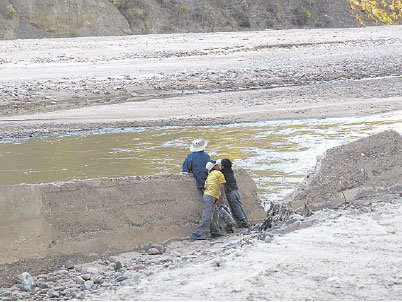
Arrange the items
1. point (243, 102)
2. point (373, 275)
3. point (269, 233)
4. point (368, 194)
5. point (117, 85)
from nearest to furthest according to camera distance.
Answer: point (373, 275) → point (269, 233) → point (368, 194) → point (243, 102) → point (117, 85)

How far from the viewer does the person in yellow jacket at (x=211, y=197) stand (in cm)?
855

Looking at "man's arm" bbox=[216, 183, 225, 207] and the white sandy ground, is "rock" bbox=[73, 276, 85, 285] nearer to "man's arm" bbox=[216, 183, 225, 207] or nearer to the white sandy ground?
the white sandy ground

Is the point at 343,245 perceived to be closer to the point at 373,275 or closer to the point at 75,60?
the point at 373,275

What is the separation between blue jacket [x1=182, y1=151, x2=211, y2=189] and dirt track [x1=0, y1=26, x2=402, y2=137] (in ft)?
32.0

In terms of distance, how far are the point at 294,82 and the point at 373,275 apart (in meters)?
21.8

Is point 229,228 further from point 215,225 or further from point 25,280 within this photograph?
point 25,280

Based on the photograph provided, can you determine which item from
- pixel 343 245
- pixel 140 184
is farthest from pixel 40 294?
pixel 343 245

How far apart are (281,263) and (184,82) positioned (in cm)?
2038

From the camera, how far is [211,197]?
8570 millimetres

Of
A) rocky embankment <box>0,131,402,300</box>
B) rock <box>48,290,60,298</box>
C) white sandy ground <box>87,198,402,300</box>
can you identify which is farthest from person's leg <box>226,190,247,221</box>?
rock <box>48,290,60,298</box>

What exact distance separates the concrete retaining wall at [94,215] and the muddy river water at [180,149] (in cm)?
231

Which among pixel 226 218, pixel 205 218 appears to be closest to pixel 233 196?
pixel 226 218

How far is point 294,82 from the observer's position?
89.2ft

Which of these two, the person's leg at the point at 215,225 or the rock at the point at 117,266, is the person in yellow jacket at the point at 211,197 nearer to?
the person's leg at the point at 215,225
